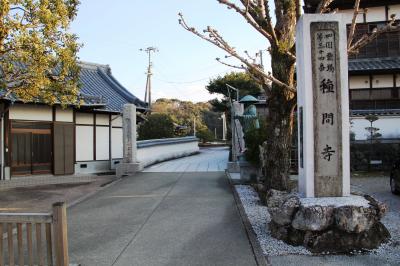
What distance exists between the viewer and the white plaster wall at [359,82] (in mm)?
19109

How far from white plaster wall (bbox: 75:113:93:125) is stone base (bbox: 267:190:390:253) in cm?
1624

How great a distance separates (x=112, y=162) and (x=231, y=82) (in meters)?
17.4

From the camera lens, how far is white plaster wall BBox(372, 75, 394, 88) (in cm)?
1889

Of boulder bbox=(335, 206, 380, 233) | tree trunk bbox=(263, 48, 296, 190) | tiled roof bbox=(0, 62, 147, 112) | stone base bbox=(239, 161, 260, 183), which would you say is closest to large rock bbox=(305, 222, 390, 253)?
boulder bbox=(335, 206, 380, 233)

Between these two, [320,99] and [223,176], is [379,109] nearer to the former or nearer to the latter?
[223,176]

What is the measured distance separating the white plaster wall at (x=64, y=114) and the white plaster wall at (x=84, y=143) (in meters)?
0.81

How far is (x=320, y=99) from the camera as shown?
651cm

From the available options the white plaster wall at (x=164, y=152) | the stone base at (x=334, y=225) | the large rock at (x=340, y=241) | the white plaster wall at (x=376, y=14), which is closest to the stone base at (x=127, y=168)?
the white plaster wall at (x=164, y=152)

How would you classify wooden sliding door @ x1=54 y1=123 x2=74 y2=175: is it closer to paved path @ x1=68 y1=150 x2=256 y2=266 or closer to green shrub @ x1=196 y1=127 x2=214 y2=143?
paved path @ x1=68 y1=150 x2=256 y2=266

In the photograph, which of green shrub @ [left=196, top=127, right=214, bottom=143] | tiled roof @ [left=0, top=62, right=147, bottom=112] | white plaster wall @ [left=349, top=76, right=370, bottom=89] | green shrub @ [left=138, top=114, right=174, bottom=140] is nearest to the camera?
white plaster wall @ [left=349, top=76, right=370, bottom=89]

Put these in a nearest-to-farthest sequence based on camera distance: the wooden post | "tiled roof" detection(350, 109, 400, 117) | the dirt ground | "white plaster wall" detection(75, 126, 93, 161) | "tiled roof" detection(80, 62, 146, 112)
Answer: the wooden post
the dirt ground
"tiled roof" detection(350, 109, 400, 117)
"white plaster wall" detection(75, 126, 93, 161)
"tiled roof" detection(80, 62, 146, 112)

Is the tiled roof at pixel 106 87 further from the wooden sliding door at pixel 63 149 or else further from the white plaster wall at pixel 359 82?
the white plaster wall at pixel 359 82

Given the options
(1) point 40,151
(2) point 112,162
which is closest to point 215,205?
(1) point 40,151

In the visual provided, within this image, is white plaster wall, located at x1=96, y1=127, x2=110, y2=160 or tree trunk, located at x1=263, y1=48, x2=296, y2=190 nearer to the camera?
tree trunk, located at x1=263, y1=48, x2=296, y2=190
